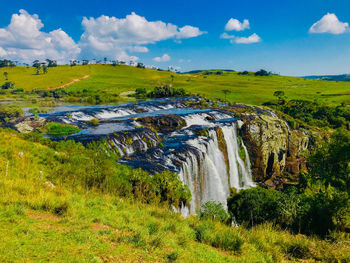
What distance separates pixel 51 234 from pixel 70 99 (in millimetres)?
85071

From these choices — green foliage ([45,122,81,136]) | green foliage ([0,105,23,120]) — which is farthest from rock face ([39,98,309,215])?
green foliage ([0,105,23,120])

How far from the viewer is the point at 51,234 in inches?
289

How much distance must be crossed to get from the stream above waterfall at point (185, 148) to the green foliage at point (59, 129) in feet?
5.17

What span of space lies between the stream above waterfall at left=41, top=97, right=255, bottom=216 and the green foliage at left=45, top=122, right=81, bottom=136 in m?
1.58

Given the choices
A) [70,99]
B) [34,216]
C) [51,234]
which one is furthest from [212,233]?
[70,99]

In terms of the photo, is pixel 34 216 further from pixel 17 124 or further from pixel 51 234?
pixel 17 124

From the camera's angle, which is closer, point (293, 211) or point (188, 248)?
point (188, 248)

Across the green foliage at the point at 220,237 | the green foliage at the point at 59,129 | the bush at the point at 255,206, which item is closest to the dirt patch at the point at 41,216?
the green foliage at the point at 220,237

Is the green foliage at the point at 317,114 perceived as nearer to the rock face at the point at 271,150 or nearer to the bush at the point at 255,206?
the rock face at the point at 271,150

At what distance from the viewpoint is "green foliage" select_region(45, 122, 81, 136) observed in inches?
1266

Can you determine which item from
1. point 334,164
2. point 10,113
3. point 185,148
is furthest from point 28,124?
point 334,164

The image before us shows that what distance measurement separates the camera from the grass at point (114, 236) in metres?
6.64

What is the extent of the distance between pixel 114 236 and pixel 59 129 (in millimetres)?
30454

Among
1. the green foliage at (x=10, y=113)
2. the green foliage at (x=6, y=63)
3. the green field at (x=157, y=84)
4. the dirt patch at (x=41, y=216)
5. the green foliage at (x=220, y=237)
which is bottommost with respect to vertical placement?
the green foliage at (x=220, y=237)
